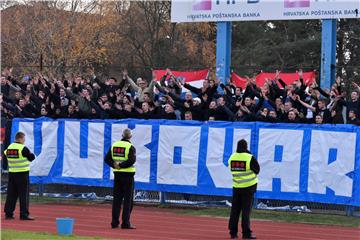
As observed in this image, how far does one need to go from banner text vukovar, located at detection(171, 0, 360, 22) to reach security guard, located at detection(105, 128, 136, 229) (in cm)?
786

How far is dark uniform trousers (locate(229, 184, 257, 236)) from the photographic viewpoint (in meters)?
15.5

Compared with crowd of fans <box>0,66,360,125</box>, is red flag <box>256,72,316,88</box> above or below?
above

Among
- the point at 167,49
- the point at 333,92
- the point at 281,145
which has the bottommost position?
the point at 281,145

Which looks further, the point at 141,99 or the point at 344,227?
the point at 141,99

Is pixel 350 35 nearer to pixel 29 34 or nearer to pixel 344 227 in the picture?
pixel 29 34

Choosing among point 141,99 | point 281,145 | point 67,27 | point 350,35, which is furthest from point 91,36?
point 281,145

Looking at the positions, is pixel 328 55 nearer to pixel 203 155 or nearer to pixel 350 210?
pixel 203 155

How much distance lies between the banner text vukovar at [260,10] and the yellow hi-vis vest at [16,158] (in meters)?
8.31

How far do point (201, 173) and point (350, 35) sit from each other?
26805 millimetres

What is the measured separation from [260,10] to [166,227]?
327 inches

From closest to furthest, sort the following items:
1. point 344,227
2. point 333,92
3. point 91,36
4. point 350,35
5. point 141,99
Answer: point 344,227 < point 333,92 < point 141,99 < point 350,35 < point 91,36

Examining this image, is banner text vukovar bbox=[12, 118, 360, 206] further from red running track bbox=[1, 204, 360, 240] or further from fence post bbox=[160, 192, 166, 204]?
red running track bbox=[1, 204, 360, 240]

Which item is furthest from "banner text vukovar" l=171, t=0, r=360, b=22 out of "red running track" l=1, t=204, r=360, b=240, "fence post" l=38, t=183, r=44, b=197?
"red running track" l=1, t=204, r=360, b=240

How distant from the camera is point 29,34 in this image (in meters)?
45.9
